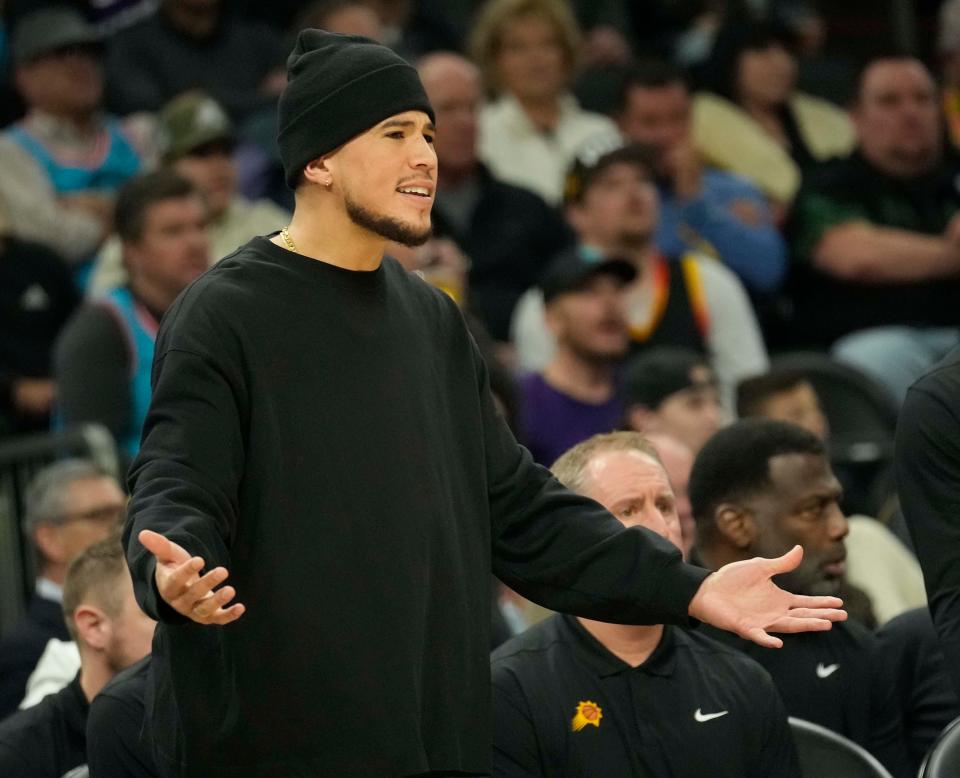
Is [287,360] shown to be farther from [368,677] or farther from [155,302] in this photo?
[155,302]

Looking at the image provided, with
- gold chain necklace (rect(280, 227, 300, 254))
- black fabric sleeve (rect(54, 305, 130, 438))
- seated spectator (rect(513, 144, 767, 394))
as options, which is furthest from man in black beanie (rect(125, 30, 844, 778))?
seated spectator (rect(513, 144, 767, 394))

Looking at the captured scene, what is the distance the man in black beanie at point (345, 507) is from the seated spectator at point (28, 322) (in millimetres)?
4111

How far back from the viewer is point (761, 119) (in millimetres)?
9859

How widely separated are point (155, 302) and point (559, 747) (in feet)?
10.2

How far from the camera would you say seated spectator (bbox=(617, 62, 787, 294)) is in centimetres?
864

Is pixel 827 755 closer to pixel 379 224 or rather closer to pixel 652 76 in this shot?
pixel 379 224

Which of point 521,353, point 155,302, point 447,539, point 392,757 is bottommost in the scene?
point 521,353

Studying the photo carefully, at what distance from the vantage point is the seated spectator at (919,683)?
474 cm

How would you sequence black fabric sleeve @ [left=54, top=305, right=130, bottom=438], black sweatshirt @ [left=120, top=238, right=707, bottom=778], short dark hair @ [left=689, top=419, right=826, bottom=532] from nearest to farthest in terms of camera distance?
black sweatshirt @ [left=120, top=238, right=707, bottom=778]
short dark hair @ [left=689, top=419, right=826, bottom=532]
black fabric sleeve @ [left=54, top=305, right=130, bottom=438]

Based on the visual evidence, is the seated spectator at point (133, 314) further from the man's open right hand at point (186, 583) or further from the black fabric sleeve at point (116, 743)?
the man's open right hand at point (186, 583)

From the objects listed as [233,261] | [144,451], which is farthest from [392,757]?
[233,261]

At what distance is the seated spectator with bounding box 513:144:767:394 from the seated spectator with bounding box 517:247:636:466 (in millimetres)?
354

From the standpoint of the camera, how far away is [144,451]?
3072 millimetres

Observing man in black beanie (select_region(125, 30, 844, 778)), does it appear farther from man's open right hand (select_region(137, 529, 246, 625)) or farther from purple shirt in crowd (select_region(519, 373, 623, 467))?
purple shirt in crowd (select_region(519, 373, 623, 467))
